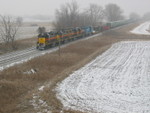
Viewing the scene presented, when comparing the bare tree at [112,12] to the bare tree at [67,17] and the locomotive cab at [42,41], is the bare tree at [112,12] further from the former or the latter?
the locomotive cab at [42,41]

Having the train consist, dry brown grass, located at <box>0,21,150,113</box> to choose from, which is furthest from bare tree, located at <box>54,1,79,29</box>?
dry brown grass, located at <box>0,21,150,113</box>

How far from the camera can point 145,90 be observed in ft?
52.0

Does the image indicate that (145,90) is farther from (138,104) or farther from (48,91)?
(48,91)

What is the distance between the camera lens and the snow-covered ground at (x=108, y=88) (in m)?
12.8

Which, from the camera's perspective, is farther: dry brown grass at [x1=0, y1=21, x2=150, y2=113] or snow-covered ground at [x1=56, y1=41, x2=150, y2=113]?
snow-covered ground at [x1=56, y1=41, x2=150, y2=113]

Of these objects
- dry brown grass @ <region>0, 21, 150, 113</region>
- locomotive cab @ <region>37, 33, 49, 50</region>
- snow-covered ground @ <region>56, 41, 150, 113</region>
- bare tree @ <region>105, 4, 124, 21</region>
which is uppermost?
bare tree @ <region>105, 4, 124, 21</region>

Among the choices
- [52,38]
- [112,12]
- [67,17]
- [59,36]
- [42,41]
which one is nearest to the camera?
[42,41]

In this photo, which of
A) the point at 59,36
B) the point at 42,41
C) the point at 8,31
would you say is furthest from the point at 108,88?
the point at 8,31

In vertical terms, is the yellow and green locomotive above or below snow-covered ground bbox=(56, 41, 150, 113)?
above

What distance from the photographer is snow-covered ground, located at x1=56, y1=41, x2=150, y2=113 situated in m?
12.8

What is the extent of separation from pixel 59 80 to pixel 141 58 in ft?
48.6

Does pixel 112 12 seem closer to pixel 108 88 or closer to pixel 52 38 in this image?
pixel 52 38

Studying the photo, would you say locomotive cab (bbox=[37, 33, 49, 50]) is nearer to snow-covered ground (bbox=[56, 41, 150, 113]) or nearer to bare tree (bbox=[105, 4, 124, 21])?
snow-covered ground (bbox=[56, 41, 150, 113])

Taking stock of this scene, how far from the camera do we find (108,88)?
16219 mm
